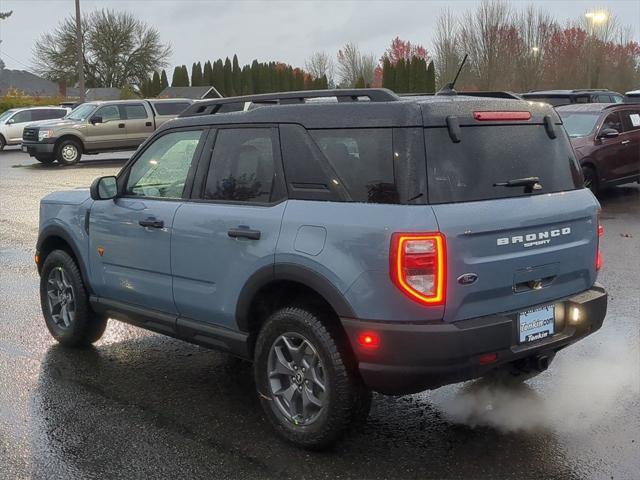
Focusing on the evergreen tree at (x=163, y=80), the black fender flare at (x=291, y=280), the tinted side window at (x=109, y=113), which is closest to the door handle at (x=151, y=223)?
the black fender flare at (x=291, y=280)

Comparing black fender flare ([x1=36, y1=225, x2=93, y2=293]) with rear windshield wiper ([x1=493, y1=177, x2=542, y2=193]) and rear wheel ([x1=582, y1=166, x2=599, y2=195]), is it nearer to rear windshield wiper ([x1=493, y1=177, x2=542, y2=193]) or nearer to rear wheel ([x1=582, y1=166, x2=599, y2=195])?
rear windshield wiper ([x1=493, y1=177, x2=542, y2=193])

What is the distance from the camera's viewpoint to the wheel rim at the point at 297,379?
3912 millimetres

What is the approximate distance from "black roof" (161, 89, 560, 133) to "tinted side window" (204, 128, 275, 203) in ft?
Answer: 0.29

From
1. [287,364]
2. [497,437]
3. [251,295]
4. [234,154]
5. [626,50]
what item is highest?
[626,50]

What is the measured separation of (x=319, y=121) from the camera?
4027 mm

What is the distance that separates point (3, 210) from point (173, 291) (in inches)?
406

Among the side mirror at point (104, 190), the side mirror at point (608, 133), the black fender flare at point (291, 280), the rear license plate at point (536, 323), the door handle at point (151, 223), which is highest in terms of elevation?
the side mirror at point (104, 190)

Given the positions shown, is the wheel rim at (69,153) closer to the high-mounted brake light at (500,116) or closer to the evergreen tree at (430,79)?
the high-mounted brake light at (500,116)

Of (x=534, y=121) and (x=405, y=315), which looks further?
(x=534, y=121)

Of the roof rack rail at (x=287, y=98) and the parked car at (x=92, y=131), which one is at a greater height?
the roof rack rail at (x=287, y=98)

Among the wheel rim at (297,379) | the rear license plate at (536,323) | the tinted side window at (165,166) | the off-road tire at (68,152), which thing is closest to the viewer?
the rear license plate at (536,323)

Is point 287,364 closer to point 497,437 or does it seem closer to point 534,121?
point 497,437

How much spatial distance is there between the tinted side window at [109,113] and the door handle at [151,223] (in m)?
19.8

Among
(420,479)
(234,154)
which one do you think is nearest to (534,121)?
(234,154)
